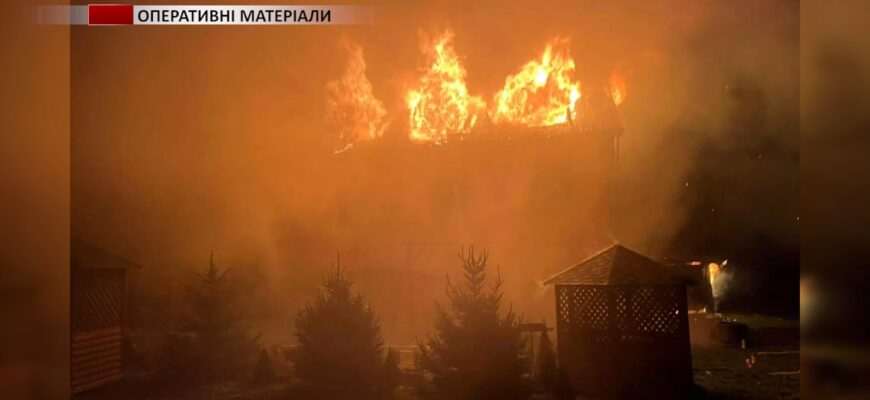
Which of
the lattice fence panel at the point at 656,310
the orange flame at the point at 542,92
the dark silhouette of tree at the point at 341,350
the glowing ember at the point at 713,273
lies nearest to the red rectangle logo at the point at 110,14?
the dark silhouette of tree at the point at 341,350

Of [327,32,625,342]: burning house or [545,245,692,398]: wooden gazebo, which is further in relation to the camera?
[327,32,625,342]: burning house

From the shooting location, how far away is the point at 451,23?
6.52 meters

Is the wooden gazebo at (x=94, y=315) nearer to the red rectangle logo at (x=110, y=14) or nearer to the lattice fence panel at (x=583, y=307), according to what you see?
the red rectangle logo at (x=110, y=14)

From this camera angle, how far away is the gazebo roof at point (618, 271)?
642 cm

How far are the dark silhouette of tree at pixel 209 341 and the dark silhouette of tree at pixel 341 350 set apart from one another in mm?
647

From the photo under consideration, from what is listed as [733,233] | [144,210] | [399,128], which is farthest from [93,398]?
[733,233]

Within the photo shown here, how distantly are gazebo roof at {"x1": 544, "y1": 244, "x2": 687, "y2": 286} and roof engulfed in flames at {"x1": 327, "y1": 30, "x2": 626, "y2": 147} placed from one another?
1383 mm

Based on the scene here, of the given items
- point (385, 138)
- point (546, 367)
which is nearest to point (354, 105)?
point (385, 138)

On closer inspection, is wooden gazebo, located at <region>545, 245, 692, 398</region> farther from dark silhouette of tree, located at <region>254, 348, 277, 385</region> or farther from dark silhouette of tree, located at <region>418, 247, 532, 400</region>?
dark silhouette of tree, located at <region>254, 348, 277, 385</region>

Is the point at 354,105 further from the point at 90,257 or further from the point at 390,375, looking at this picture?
the point at 90,257

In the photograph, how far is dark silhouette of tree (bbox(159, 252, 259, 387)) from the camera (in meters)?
6.64

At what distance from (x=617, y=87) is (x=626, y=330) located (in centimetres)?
257

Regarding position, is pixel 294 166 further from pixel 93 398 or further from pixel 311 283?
pixel 93 398

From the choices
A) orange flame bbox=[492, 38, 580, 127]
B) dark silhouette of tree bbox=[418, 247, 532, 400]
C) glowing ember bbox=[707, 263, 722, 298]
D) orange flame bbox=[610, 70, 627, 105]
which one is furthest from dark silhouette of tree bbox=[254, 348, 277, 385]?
glowing ember bbox=[707, 263, 722, 298]
